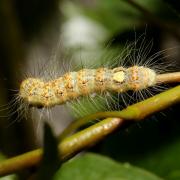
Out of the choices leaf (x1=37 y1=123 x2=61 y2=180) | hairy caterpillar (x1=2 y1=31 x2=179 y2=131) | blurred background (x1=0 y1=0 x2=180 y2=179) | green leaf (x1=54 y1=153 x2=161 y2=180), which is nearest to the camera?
leaf (x1=37 y1=123 x2=61 y2=180)

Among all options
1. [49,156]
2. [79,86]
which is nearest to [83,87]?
[79,86]

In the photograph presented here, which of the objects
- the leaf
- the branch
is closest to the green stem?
the branch

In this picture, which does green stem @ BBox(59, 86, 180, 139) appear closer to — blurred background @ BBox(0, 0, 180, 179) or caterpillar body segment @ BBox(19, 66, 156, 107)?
blurred background @ BBox(0, 0, 180, 179)

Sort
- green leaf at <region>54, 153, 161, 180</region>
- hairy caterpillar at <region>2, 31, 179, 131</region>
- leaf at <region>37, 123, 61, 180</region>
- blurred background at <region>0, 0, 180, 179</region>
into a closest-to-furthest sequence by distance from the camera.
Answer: leaf at <region>37, 123, 61, 180</region>
green leaf at <region>54, 153, 161, 180</region>
blurred background at <region>0, 0, 180, 179</region>
hairy caterpillar at <region>2, 31, 179, 131</region>

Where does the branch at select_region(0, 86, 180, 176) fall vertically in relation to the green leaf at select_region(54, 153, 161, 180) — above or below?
above

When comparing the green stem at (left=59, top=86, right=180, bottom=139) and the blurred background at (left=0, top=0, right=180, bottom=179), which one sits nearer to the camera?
the green stem at (left=59, top=86, right=180, bottom=139)

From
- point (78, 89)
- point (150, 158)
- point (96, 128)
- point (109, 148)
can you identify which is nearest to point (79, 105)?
point (78, 89)

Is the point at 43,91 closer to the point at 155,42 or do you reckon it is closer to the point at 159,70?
the point at 159,70
